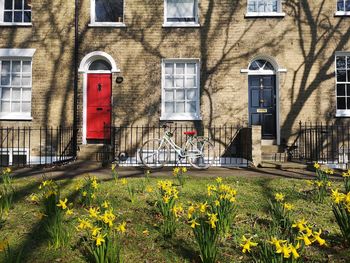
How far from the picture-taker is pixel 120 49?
11.8 m

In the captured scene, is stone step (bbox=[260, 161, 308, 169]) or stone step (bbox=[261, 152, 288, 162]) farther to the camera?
stone step (bbox=[261, 152, 288, 162])

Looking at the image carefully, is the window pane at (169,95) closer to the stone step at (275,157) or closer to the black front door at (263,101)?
the black front door at (263,101)

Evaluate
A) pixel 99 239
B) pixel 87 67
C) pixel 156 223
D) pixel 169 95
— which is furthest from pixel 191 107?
pixel 99 239

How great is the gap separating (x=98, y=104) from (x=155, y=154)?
384 centimetres

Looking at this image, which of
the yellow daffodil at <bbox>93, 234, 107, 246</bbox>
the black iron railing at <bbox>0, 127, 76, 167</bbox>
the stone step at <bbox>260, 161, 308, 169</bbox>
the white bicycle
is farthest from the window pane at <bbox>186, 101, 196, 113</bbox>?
the yellow daffodil at <bbox>93, 234, 107, 246</bbox>

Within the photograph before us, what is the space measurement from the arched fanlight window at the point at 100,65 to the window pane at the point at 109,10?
168 cm

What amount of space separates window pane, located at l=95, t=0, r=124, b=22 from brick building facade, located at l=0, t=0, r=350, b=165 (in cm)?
27

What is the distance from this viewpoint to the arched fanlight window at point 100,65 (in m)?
12.1

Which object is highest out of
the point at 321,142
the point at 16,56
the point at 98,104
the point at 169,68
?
the point at 16,56

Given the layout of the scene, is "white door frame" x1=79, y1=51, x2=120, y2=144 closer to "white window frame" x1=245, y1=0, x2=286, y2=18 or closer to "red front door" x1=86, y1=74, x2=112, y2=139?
"red front door" x1=86, y1=74, x2=112, y2=139

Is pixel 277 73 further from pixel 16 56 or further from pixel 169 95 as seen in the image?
pixel 16 56

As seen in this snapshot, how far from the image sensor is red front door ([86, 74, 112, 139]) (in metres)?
11.9

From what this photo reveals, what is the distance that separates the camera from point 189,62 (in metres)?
12.0

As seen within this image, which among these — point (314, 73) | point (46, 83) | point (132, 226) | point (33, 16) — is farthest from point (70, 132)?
point (314, 73)
